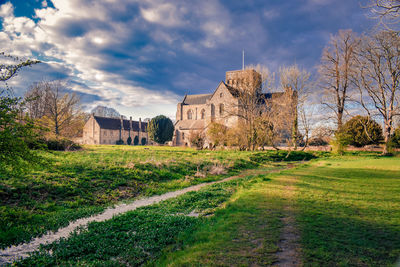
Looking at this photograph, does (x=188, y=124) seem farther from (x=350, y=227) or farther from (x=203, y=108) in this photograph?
(x=350, y=227)

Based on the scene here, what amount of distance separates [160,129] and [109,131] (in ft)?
65.7

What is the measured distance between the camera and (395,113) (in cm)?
2802

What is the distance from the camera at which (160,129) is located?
59.2m

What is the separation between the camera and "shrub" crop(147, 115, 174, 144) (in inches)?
2303

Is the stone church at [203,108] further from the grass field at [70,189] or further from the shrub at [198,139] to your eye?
the grass field at [70,189]

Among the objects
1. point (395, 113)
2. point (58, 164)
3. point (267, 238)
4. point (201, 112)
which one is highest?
point (201, 112)

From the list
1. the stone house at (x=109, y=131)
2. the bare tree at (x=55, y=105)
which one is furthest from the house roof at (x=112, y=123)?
the bare tree at (x=55, y=105)

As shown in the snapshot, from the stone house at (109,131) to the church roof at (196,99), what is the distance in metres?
18.2

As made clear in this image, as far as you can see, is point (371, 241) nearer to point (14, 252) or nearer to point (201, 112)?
point (14, 252)

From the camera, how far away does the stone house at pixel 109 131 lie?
68375mm

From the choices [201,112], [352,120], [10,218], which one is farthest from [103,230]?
[201,112]

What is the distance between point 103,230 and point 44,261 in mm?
1567

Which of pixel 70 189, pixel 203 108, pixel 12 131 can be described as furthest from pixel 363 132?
pixel 12 131

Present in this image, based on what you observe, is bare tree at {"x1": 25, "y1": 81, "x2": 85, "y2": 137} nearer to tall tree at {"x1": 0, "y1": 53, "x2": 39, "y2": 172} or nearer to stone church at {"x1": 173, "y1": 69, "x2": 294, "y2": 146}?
stone church at {"x1": 173, "y1": 69, "x2": 294, "y2": 146}
